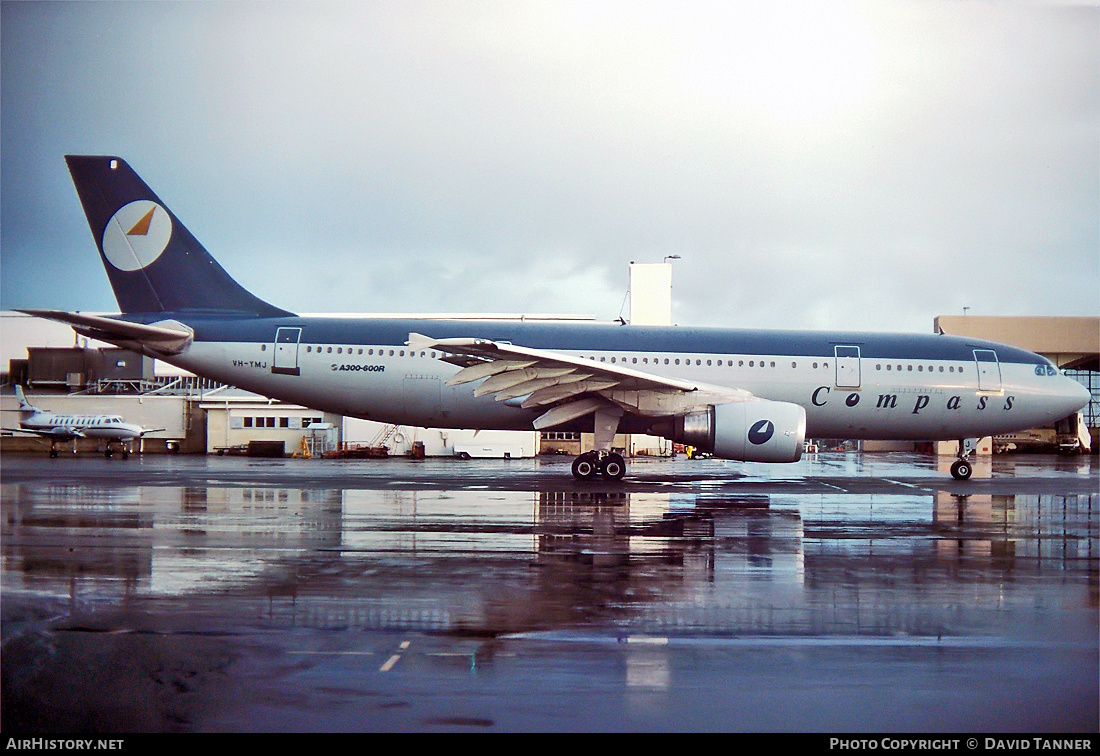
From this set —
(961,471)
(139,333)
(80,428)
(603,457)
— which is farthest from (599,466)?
(80,428)

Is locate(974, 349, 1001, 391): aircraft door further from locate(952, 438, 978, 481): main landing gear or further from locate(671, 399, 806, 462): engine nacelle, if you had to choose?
locate(671, 399, 806, 462): engine nacelle

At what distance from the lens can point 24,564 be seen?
24.3 feet

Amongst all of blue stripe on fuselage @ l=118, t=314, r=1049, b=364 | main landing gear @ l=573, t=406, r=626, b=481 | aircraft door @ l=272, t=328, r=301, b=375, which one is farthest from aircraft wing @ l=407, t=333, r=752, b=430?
aircraft door @ l=272, t=328, r=301, b=375

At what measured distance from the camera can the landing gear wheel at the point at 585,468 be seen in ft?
56.2

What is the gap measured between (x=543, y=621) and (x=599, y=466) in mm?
11675

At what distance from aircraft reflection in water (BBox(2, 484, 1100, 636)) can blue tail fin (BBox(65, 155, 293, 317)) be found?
667cm

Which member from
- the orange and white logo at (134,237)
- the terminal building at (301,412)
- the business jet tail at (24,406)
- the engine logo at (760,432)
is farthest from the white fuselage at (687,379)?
the business jet tail at (24,406)

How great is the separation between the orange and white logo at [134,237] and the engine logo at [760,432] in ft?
45.7

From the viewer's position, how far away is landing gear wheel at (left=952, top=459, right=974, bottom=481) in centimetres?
1880

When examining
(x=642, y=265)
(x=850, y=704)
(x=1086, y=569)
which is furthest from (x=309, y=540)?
(x=642, y=265)

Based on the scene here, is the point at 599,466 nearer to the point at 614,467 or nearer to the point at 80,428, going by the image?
the point at 614,467

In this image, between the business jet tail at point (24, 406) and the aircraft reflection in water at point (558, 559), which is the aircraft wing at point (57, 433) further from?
the aircraft reflection in water at point (558, 559)

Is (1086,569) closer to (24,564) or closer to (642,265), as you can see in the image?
(24,564)

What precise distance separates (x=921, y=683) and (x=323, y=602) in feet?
13.5
